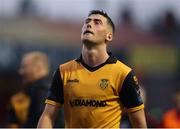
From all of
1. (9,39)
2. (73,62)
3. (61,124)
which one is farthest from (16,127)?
(9,39)

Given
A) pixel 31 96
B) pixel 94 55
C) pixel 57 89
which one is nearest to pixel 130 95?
pixel 94 55

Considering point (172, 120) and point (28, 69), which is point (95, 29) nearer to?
point (28, 69)

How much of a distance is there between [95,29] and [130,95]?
0.66 metres

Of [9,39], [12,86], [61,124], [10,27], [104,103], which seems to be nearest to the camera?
[104,103]

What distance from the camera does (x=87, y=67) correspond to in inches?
292

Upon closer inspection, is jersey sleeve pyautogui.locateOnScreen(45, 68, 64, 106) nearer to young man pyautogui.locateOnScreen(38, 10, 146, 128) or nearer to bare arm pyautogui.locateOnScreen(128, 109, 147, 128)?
young man pyautogui.locateOnScreen(38, 10, 146, 128)

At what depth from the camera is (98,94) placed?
24.0 ft

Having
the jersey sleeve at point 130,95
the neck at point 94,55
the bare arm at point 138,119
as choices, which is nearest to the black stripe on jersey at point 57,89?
the neck at point 94,55

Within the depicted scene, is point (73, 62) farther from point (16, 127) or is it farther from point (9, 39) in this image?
point (9, 39)

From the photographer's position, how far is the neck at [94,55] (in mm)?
7352

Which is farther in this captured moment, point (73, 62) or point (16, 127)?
point (16, 127)

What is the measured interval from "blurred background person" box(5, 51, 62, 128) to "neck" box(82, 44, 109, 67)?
1.79 metres

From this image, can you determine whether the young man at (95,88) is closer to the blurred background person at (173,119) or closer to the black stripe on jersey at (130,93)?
the black stripe on jersey at (130,93)

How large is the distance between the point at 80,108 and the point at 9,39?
14.4 metres
